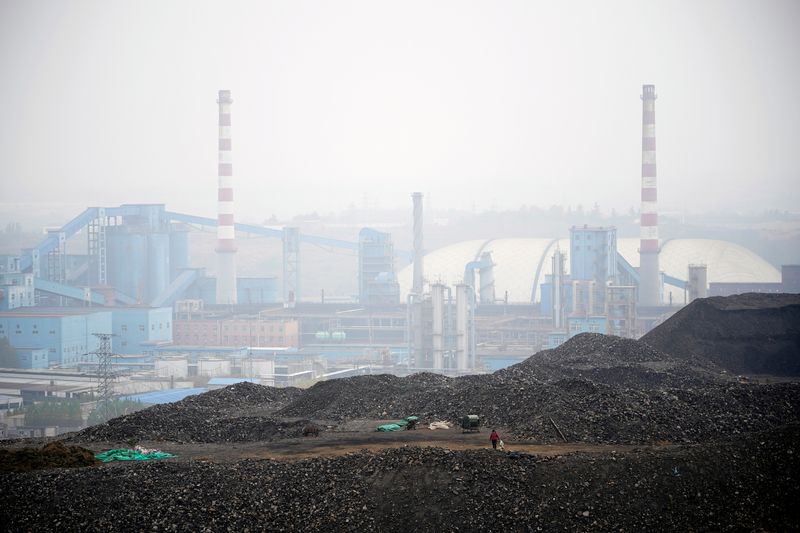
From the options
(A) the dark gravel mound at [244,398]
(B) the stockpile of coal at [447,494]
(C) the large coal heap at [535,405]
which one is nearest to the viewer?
(B) the stockpile of coal at [447,494]

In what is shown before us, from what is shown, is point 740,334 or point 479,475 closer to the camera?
point 479,475

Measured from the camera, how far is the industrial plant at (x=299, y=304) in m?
33.5

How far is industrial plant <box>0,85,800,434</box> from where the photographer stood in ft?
110

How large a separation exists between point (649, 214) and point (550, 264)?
9819 millimetres

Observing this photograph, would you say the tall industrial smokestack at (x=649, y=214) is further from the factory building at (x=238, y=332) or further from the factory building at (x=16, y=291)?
the factory building at (x=16, y=291)

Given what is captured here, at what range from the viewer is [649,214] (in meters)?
41.8

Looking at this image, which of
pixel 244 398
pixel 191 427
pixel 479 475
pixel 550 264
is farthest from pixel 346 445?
pixel 550 264

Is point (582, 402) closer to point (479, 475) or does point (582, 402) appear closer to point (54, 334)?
point (479, 475)

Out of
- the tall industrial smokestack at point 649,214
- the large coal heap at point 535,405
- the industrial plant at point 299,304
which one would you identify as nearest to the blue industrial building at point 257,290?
the industrial plant at point 299,304

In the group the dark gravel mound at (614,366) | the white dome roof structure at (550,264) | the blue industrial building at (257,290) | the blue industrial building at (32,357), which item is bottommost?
the blue industrial building at (32,357)

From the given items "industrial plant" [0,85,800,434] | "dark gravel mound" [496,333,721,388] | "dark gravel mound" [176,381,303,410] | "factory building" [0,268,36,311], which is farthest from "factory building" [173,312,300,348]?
"dark gravel mound" [176,381,303,410]

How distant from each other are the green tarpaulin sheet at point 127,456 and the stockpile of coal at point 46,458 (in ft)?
0.76

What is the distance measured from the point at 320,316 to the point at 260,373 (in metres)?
9.17

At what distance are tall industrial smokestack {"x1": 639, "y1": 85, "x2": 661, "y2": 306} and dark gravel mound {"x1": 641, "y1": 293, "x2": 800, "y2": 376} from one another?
68.6 ft
